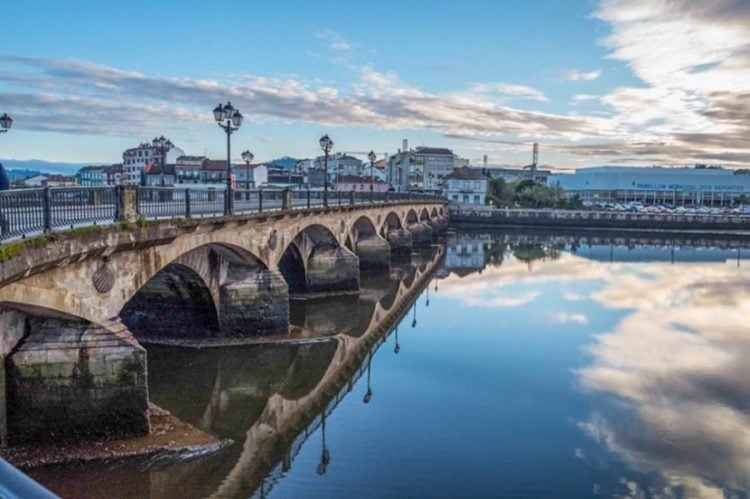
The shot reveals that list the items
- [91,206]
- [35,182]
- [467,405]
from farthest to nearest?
[35,182], [467,405], [91,206]

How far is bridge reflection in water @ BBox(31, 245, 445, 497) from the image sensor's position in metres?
10.1

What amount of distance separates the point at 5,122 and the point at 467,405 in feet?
47.5

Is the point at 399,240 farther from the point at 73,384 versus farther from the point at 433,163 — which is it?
the point at 433,163

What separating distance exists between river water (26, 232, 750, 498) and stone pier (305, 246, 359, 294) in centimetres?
135

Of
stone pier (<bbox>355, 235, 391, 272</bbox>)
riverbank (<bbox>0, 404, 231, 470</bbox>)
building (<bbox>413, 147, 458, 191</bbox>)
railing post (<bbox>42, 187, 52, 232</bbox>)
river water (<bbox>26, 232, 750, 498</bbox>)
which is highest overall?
building (<bbox>413, 147, 458, 191</bbox>)

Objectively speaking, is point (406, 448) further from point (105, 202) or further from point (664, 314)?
point (664, 314)

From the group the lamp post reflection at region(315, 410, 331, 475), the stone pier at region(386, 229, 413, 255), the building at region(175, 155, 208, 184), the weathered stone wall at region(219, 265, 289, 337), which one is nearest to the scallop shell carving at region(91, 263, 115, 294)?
the lamp post reflection at region(315, 410, 331, 475)

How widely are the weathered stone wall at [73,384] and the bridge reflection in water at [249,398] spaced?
102 cm

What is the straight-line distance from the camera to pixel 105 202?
1211cm

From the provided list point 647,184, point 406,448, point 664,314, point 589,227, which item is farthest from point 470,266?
point 647,184

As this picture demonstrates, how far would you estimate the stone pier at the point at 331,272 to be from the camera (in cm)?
2830

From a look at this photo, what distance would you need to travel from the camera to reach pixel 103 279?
11.9 m

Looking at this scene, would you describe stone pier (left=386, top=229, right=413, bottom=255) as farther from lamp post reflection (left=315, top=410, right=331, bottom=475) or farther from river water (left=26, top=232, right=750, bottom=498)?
lamp post reflection (left=315, top=410, right=331, bottom=475)

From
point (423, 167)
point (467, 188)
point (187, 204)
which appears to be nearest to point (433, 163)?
point (423, 167)
